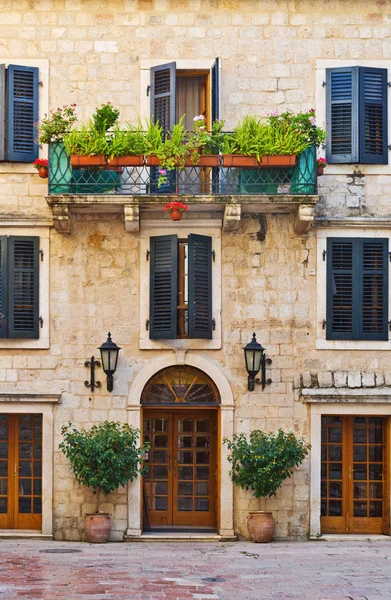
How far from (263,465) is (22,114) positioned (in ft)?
22.3

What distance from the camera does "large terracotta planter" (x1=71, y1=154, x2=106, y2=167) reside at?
56.3 ft

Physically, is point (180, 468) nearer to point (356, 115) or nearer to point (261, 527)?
point (261, 527)

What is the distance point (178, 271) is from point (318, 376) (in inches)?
111

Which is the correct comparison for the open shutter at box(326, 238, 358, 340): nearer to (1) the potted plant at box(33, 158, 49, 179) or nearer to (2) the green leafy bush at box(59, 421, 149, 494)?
(2) the green leafy bush at box(59, 421, 149, 494)

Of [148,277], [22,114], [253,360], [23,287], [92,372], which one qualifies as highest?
[22,114]

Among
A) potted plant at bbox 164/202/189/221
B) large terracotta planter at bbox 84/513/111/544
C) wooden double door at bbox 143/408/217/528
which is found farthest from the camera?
wooden double door at bbox 143/408/217/528

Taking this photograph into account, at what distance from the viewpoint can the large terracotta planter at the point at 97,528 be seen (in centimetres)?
1731

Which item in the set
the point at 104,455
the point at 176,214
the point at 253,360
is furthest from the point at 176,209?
the point at 104,455

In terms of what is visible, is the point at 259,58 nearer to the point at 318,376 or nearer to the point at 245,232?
the point at 245,232

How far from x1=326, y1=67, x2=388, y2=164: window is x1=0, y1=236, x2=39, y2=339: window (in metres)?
5.10

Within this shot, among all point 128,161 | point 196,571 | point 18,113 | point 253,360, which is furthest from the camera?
point 18,113

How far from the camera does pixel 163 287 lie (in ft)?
58.7

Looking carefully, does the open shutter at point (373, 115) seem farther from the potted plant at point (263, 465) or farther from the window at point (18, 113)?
the window at point (18, 113)

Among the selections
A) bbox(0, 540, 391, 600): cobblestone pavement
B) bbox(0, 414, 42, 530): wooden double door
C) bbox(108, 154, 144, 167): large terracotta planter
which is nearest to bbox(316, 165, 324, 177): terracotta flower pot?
bbox(108, 154, 144, 167): large terracotta planter
